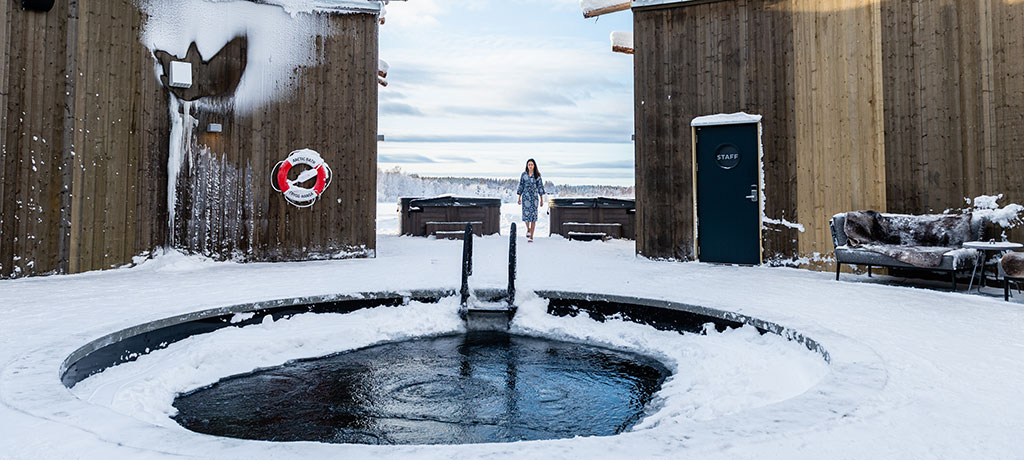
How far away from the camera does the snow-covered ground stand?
1708 mm

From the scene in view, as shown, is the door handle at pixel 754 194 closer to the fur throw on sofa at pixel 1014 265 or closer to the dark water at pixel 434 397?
the fur throw on sofa at pixel 1014 265

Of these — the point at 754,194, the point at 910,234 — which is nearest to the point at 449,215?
the point at 754,194

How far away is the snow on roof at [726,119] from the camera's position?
7.12 m

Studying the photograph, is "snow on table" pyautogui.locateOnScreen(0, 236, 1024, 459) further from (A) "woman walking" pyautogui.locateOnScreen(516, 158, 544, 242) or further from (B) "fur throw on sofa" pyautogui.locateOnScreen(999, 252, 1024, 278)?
(A) "woman walking" pyautogui.locateOnScreen(516, 158, 544, 242)

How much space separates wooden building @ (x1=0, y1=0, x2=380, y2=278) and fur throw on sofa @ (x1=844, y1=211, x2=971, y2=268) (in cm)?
577

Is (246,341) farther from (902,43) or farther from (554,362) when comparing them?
(902,43)

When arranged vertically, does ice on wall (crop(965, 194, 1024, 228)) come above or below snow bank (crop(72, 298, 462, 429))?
above

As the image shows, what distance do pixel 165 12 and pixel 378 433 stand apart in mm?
6469

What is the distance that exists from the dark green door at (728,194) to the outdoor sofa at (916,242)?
1362 mm

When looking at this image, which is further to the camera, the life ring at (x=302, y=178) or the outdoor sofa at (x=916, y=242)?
the life ring at (x=302, y=178)

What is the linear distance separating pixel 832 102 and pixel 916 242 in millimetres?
1850

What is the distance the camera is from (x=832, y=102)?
6.66 metres

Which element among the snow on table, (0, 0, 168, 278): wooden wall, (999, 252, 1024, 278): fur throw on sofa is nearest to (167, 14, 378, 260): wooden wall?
(0, 0, 168, 278): wooden wall

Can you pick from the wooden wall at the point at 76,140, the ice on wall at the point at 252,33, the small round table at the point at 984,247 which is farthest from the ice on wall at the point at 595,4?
the wooden wall at the point at 76,140
